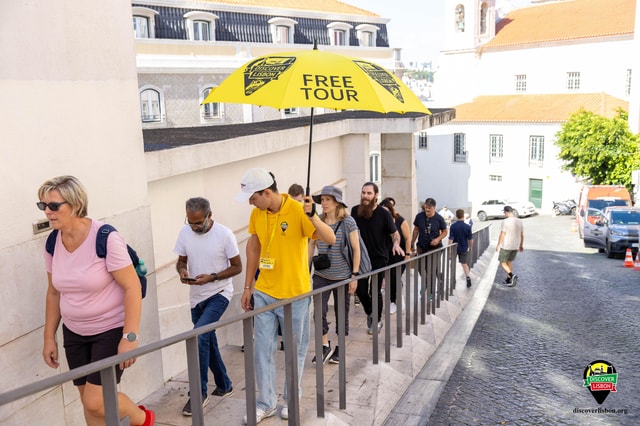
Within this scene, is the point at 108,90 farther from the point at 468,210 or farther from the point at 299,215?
the point at 468,210

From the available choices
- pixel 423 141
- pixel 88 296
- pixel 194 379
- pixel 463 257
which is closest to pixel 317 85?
pixel 88 296

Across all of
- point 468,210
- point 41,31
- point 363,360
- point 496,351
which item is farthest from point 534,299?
point 468,210

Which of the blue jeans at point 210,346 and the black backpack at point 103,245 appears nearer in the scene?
the black backpack at point 103,245

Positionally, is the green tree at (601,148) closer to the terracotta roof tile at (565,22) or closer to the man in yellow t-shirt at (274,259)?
the terracotta roof tile at (565,22)

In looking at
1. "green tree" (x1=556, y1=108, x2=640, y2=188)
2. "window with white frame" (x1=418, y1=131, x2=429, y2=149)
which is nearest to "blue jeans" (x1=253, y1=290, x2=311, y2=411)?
"green tree" (x1=556, y1=108, x2=640, y2=188)

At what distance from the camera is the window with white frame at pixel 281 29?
3303 cm

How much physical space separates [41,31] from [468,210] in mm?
50346

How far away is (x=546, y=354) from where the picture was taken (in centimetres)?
690

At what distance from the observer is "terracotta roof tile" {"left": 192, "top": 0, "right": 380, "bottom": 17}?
3381cm

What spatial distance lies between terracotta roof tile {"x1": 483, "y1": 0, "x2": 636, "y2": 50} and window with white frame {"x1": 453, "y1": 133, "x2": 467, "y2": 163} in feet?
30.8

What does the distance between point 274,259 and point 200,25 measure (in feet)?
93.4

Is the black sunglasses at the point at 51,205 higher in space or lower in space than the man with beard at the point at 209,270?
higher

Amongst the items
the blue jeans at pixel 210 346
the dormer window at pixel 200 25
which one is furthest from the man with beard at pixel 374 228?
the dormer window at pixel 200 25

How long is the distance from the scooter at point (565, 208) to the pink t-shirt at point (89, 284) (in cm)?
4271
